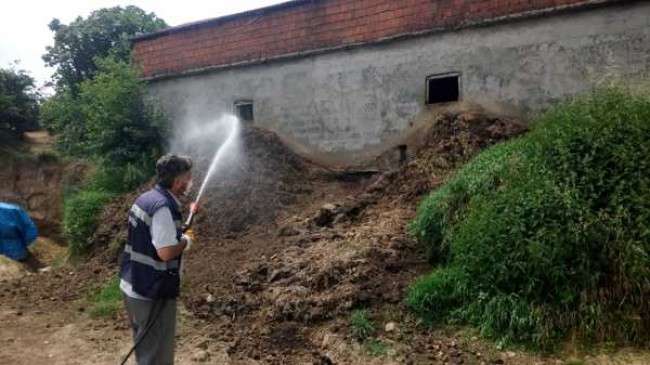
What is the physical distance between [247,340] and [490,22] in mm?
6403

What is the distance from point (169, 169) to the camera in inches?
143

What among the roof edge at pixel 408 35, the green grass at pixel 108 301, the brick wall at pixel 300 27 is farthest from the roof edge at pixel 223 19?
the green grass at pixel 108 301

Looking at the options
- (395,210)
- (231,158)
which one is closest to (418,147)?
(395,210)

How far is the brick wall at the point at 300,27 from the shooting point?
854cm

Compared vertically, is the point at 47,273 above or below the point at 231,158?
below

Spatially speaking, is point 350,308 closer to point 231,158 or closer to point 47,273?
point 231,158

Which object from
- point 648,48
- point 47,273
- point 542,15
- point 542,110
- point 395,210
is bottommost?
point 47,273

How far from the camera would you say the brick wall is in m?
8.54

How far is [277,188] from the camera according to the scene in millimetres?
9055

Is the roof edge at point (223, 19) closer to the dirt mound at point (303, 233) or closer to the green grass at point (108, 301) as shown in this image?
the dirt mound at point (303, 233)

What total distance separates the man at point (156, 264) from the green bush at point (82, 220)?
22.7ft

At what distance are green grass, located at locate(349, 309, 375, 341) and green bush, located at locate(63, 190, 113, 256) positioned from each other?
681 centimetres

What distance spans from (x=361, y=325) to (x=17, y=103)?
1593cm

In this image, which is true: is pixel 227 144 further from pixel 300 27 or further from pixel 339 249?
pixel 339 249
